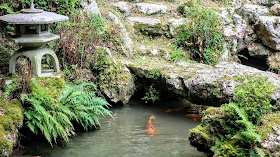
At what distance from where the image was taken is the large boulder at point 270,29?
11.3m

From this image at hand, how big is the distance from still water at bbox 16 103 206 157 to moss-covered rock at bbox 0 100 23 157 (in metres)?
0.62

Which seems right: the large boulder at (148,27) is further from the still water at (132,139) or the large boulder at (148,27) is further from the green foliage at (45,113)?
the green foliage at (45,113)

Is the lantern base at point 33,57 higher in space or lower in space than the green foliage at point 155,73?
higher

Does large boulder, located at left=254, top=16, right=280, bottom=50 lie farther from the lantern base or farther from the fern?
the lantern base

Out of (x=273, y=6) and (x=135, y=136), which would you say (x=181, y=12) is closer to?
(x=273, y=6)

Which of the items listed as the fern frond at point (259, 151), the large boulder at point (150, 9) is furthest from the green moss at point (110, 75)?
the fern frond at point (259, 151)

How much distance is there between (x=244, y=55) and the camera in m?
12.3

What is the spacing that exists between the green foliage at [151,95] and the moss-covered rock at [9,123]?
400 centimetres

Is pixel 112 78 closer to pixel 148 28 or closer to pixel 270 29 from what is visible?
pixel 148 28

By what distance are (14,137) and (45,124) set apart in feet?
2.06

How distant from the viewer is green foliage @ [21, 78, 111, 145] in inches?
235

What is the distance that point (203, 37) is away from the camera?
1030cm

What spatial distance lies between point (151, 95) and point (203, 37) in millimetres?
2832

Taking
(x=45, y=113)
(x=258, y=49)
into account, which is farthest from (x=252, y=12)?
(x=45, y=113)
